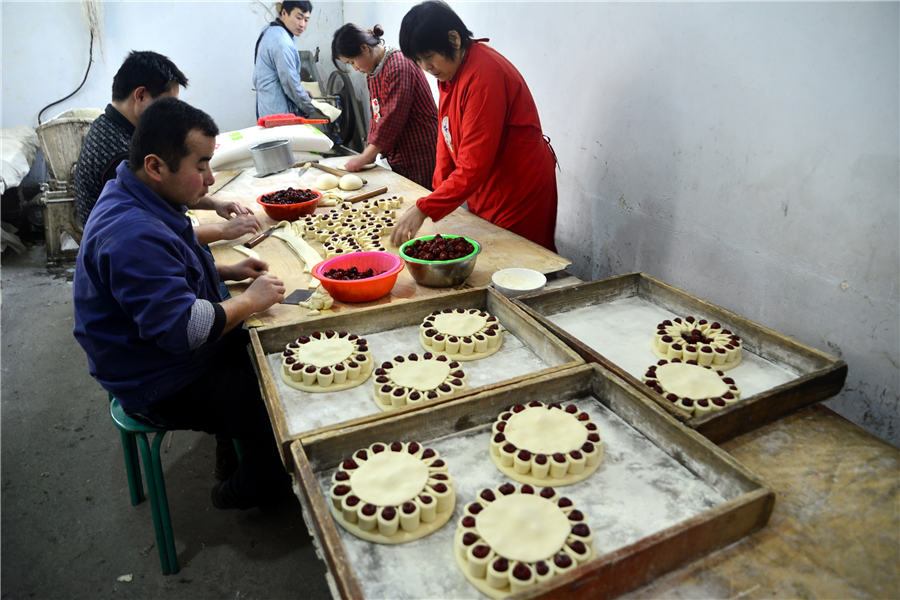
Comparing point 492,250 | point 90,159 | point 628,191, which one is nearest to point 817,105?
point 628,191

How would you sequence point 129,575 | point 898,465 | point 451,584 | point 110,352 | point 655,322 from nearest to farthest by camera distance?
point 451,584 → point 898,465 → point 110,352 → point 655,322 → point 129,575

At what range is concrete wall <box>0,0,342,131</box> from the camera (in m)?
7.10

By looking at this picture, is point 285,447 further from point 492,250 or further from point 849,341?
point 849,341

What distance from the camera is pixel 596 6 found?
3.22m

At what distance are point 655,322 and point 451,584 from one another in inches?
55.0

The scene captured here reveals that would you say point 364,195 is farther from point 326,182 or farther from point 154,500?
point 154,500

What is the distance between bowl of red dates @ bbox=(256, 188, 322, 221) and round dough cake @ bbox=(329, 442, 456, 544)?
221 centimetres

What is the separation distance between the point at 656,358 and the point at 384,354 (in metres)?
0.99

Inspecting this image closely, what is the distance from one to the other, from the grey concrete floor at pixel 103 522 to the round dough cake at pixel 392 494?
1341mm

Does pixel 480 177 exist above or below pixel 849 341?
above

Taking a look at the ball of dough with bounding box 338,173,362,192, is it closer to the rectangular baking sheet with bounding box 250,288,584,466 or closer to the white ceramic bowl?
the white ceramic bowl

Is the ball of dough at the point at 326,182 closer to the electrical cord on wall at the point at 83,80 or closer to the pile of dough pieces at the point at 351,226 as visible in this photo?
the pile of dough pieces at the point at 351,226

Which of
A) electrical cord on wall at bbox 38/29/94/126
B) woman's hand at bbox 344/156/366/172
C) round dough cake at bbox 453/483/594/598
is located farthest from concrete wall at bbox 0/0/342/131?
round dough cake at bbox 453/483/594/598

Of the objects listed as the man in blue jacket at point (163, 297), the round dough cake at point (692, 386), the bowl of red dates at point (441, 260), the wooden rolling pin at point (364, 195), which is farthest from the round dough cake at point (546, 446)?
the wooden rolling pin at point (364, 195)
